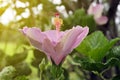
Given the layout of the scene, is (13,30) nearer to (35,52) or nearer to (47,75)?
(35,52)

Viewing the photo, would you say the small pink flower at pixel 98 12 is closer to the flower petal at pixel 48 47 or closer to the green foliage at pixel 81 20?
the green foliage at pixel 81 20

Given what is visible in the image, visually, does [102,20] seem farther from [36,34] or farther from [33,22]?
[36,34]

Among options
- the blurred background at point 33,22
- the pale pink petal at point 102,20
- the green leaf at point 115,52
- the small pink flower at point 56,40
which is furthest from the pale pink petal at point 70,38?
the pale pink petal at point 102,20

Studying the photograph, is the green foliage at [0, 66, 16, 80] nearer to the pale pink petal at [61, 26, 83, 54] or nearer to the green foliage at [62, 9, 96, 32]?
the pale pink petal at [61, 26, 83, 54]

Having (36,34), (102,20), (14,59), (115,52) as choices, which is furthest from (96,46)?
(102,20)

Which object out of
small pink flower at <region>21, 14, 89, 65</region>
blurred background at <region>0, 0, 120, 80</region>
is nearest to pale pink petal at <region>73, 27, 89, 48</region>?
small pink flower at <region>21, 14, 89, 65</region>

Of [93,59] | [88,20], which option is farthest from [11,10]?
[93,59]
